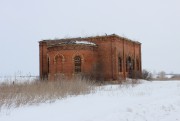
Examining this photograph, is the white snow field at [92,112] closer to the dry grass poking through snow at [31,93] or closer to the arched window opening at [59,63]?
the dry grass poking through snow at [31,93]

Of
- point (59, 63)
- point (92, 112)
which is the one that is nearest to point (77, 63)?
point (59, 63)

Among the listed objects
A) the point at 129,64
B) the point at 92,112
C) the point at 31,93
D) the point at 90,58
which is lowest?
the point at 92,112

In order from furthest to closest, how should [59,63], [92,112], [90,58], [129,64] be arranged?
[129,64]
[90,58]
[59,63]
[92,112]

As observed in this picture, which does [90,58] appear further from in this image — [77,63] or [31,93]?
[31,93]

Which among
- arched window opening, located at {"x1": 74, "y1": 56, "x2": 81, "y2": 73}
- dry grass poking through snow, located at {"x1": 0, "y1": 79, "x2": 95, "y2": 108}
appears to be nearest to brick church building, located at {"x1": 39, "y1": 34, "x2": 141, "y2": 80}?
arched window opening, located at {"x1": 74, "y1": 56, "x2": 81, "y2": 73}

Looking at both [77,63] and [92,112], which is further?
[77,63]

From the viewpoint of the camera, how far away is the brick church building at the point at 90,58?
32562 millimetres

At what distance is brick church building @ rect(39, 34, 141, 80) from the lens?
107 feet

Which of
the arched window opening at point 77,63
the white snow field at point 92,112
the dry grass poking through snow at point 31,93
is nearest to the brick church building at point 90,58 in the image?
the arched window opening at point 77,63

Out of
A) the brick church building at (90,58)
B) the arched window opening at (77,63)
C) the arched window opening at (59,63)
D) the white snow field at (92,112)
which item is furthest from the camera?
the arched window opening at (77,63)

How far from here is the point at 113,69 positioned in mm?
34625

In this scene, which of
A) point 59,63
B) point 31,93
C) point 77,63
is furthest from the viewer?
point 77,63

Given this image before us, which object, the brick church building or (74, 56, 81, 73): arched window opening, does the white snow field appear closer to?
the brick church building

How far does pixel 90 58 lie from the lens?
1325 inches
